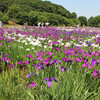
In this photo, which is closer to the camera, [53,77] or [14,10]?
[53,77]

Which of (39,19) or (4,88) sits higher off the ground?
(39,19)

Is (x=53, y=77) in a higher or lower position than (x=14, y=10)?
lower

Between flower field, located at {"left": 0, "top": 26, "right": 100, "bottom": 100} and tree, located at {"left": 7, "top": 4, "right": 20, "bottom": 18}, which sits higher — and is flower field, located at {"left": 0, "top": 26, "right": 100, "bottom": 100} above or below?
below

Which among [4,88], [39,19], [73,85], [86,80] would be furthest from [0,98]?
[39,19]

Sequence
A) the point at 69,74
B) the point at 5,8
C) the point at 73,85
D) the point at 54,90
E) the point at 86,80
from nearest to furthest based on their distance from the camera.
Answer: the point at 54,90 → the point at 73,85 → the point at 69,74 → the point at 86,80 → the point at 5,8

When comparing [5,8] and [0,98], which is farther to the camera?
[5,8]

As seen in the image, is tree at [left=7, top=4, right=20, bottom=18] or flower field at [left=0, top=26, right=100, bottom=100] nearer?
flower field at [left=0, top=26, right=100, bottom=100]

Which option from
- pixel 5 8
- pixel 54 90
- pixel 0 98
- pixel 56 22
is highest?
pixel 5 8

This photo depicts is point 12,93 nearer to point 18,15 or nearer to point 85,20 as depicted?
point 18,15

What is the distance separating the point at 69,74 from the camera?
7.02 feet

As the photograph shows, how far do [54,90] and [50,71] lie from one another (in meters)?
1.03

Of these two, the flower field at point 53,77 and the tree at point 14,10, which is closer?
the flower field at point 53,77

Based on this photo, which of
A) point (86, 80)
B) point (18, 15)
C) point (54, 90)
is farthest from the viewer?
point (18, 15)

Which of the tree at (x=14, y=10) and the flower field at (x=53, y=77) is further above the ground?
the tree at (x=14, y=10)
